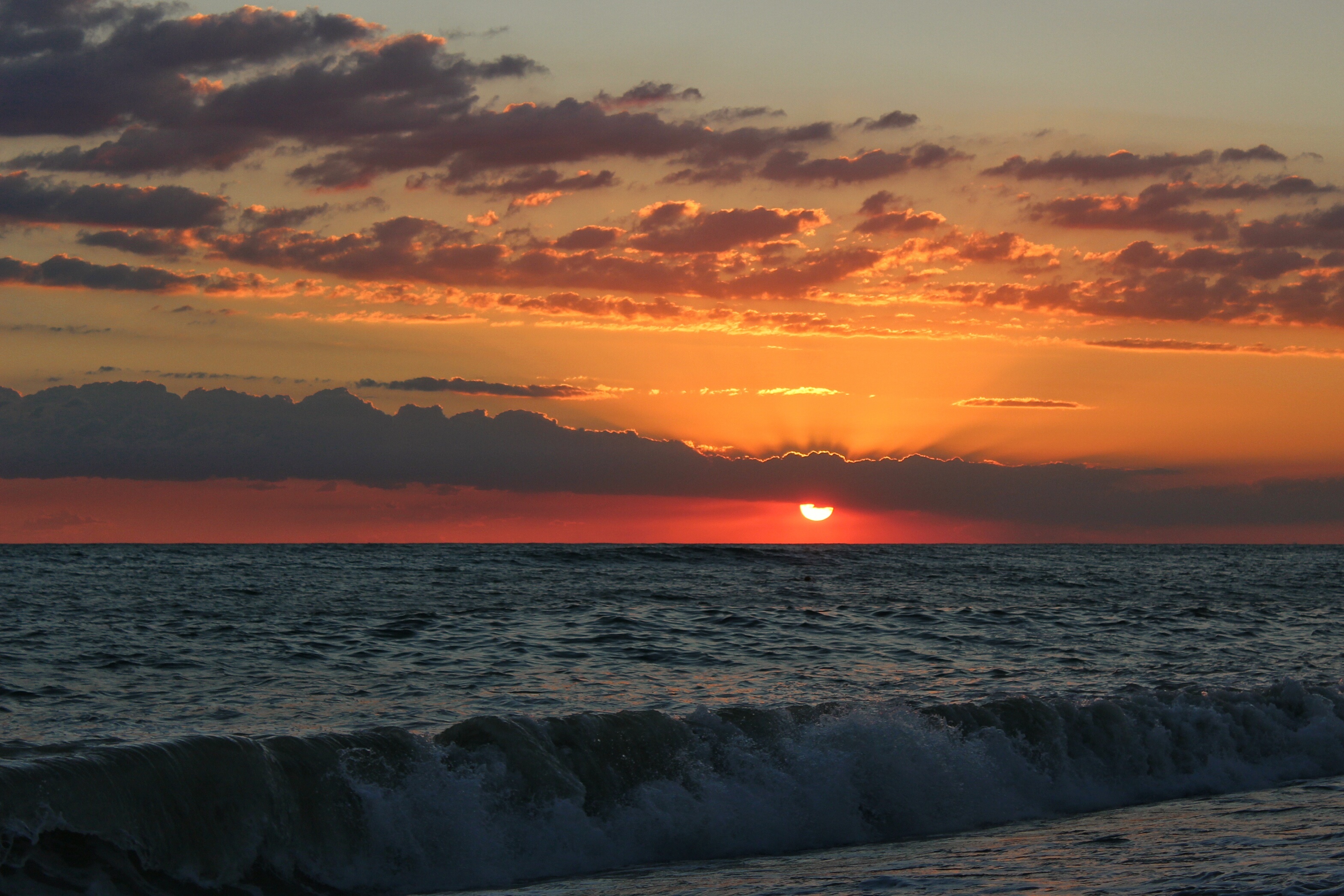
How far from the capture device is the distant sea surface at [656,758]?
367 inches

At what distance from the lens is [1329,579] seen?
182ft

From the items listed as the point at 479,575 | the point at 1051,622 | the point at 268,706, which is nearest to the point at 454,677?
the point at 268,706

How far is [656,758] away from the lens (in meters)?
12.2

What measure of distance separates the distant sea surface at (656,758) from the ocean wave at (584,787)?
32 mm

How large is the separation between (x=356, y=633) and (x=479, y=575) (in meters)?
22.6

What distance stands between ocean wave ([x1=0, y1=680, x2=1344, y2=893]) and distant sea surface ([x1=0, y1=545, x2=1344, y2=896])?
1.2 inches

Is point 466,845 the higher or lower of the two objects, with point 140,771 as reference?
lower

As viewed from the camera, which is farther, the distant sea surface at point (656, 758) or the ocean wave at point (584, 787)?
the ocean wave at point (584, 787)

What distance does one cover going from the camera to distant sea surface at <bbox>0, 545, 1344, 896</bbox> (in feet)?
30.6

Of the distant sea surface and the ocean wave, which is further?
the ocean wave

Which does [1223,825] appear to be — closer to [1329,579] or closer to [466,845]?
[466,845]

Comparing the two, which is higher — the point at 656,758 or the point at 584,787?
the point at 656,758

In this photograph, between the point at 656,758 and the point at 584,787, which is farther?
the point at 656,758

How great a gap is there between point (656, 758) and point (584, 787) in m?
1.05
